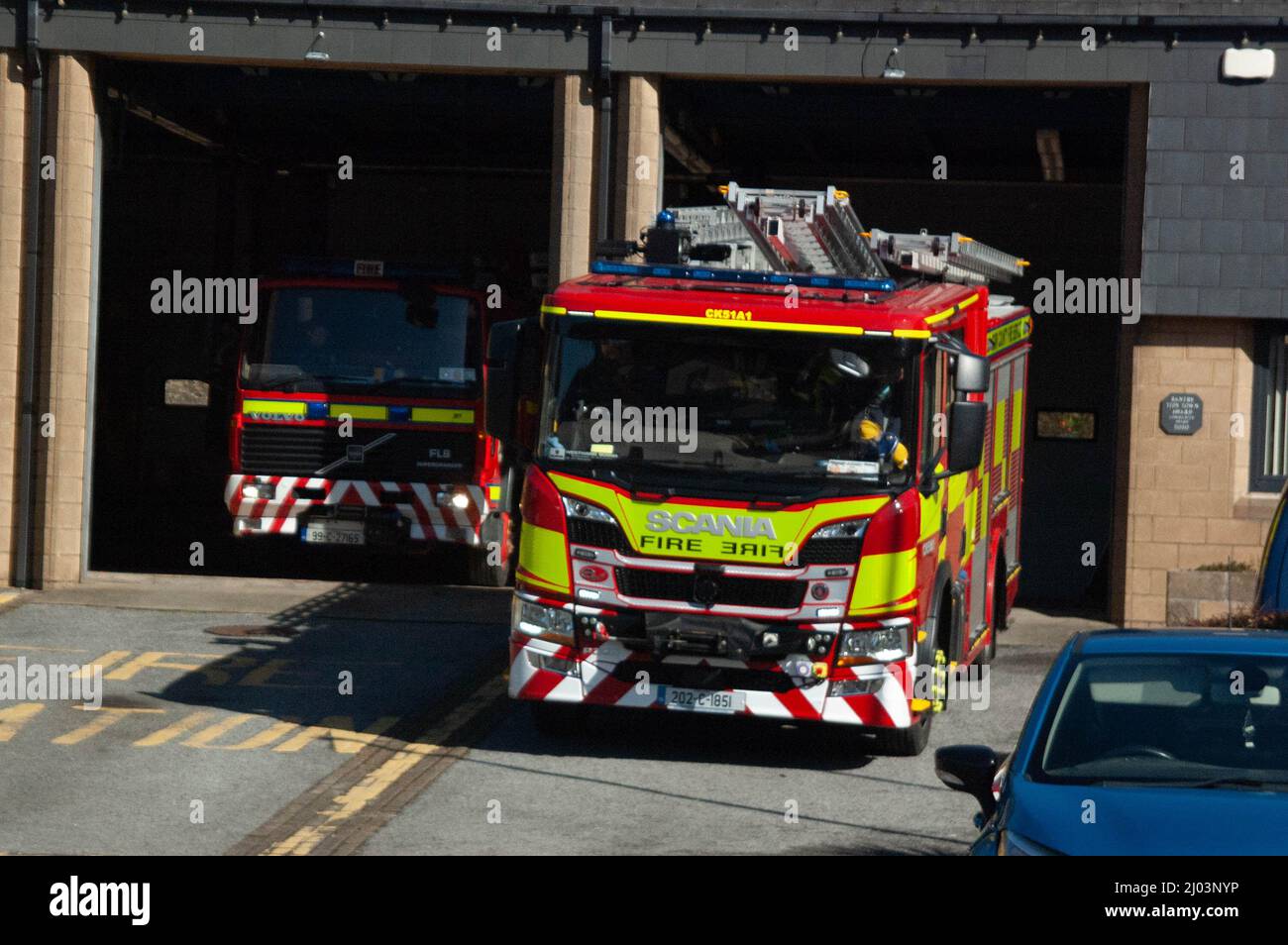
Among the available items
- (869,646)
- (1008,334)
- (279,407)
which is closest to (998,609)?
(1008,334)

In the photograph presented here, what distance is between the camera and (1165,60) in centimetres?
1850

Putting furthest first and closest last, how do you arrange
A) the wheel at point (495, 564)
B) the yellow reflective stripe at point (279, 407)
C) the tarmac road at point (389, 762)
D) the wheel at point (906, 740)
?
the wheel at point (495, 564), the yellow reflective stripe at point (279, 407), the wheel at point (906, 740), the tarmac road at point (389, 762)

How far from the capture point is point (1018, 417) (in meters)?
17.6

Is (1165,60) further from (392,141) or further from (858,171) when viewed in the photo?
(392,141)

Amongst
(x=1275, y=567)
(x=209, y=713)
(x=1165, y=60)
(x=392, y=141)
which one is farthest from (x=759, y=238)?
(x=392, y=141)

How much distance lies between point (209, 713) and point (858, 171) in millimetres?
18339

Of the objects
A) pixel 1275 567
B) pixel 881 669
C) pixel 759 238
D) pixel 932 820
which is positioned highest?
pixel 759 238

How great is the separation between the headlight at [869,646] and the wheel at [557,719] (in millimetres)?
1913

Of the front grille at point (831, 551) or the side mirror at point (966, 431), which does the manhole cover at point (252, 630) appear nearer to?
the front grille at point (831, 551)

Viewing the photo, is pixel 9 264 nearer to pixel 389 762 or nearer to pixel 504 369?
pixel 504 369

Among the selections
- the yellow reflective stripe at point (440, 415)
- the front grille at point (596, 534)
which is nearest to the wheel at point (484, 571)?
the yellow reflective stripe at point (440, 415)

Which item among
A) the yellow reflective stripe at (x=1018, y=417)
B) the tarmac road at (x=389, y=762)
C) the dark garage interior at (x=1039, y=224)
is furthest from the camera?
the dark garage interior at (x=1039, y=224)

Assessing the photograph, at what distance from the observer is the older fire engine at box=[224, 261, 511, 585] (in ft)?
65.5

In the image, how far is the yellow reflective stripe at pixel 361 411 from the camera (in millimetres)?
19953
